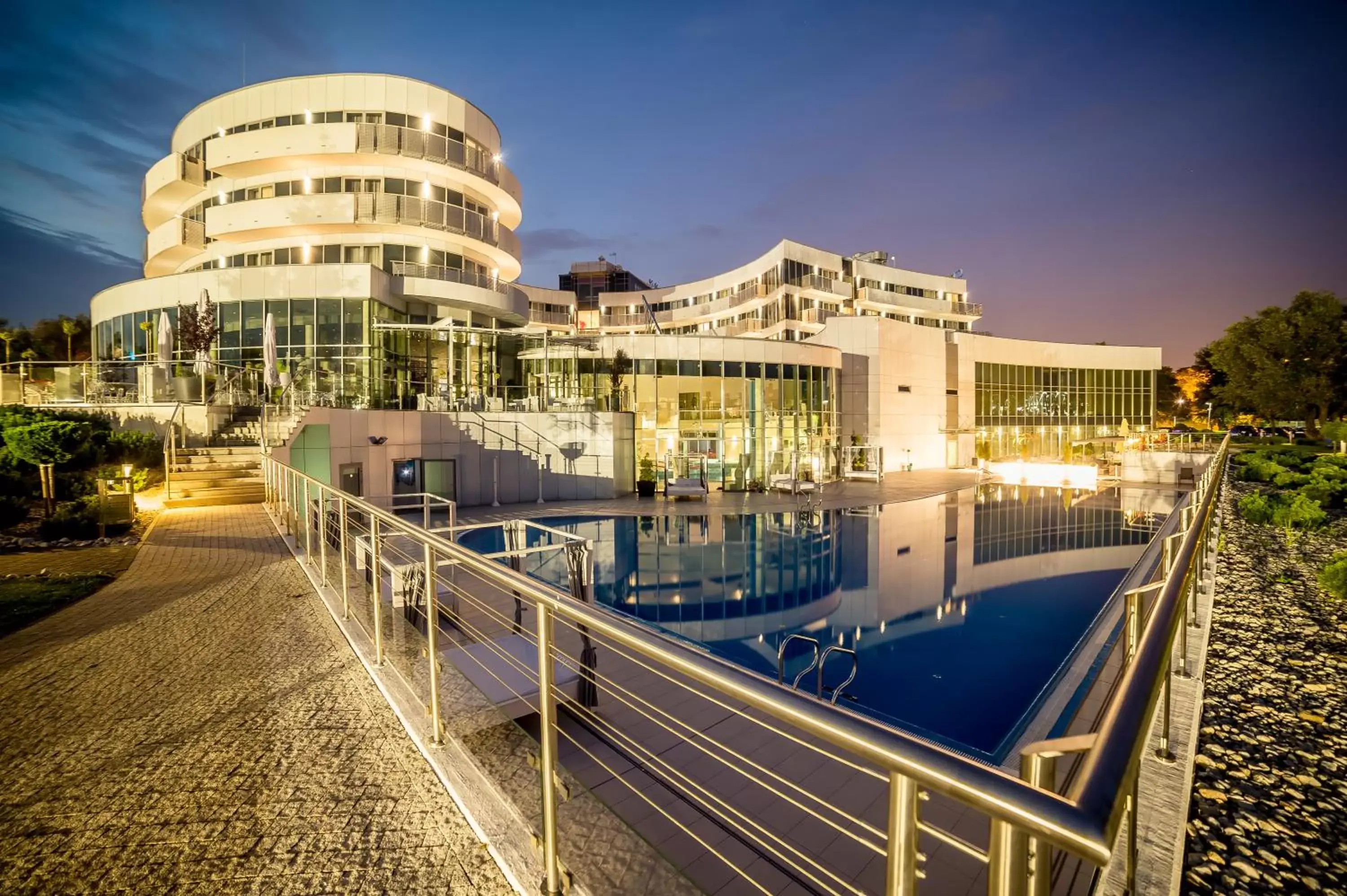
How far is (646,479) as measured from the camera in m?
25.0

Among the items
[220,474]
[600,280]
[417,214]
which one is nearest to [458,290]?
[417,214]

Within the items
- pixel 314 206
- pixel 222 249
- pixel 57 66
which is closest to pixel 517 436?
pixel 314 206

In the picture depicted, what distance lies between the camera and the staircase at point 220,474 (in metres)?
12.8

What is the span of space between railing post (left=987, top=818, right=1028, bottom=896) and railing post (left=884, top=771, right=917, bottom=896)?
19cm

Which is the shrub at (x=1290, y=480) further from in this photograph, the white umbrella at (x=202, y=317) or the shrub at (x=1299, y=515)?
the white umbrella at (x=202, y=317)

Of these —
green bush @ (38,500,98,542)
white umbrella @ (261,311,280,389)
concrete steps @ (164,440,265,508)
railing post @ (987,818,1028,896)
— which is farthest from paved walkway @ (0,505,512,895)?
white umbrella @ (261,311,280,389)

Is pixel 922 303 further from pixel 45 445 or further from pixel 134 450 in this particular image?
pixel 45 445

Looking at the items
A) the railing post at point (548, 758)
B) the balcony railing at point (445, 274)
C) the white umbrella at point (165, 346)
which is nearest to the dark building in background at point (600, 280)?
the balcony railing at point (445, 274)

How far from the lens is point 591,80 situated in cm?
12038

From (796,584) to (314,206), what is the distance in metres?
24.9

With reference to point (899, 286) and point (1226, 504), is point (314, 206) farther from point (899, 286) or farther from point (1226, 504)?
point (899, 286)

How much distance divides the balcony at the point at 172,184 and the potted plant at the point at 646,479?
24366 mm

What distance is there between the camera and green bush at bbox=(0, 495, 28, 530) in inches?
406

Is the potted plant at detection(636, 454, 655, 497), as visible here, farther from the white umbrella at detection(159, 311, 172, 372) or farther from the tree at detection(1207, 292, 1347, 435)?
the tree at detection(1207, 292, 1347, 435)
